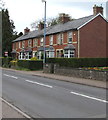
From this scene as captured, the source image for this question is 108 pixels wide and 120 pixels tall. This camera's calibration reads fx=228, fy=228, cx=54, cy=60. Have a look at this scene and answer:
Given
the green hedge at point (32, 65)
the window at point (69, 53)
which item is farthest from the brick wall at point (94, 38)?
the green hedge at point (32, 65)

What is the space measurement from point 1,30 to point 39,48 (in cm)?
2510

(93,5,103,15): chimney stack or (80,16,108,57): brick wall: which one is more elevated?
(93,5,103,15): chimney stack

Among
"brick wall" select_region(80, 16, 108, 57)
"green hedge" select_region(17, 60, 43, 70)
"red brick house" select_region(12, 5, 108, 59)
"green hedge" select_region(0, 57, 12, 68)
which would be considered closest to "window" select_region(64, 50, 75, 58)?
"red brick house" select_region(12, 5, 108, 59)

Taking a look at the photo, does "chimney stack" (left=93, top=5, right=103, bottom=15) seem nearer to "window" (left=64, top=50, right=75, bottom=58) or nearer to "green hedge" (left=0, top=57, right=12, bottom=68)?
"window" (left=64, top=50, right=75, bottom=58)

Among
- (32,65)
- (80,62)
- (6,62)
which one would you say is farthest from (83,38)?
(6,62)

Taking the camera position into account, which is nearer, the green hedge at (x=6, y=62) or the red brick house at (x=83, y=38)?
the red brick house at (x=83, y=38)

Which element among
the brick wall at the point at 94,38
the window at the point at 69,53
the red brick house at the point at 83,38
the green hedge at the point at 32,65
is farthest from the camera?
the window at the point at 69,53

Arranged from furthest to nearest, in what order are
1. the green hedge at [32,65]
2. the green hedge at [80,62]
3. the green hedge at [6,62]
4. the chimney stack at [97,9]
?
the green hedge at [6,62] → the chimney stack at [97,9] → the green hedge at [32,65] → the green hedge at [80,62]

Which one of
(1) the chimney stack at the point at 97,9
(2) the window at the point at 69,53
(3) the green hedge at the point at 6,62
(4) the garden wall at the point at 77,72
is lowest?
(4) the garden wall at the point at 77,72

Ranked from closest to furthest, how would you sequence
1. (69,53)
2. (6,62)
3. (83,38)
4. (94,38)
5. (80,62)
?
1. (80,62)
2. (83,38)
3. (69,53)
4. (94,38)
5. (6,62)

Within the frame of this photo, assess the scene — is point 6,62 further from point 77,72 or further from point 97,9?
point 77,72

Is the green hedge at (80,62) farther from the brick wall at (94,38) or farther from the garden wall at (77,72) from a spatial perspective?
the garden wall at (77,72)

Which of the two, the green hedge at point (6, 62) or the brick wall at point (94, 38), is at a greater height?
the brick wall at point (94, 38)

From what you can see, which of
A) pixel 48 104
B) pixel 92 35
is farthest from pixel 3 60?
pixel 48 104
